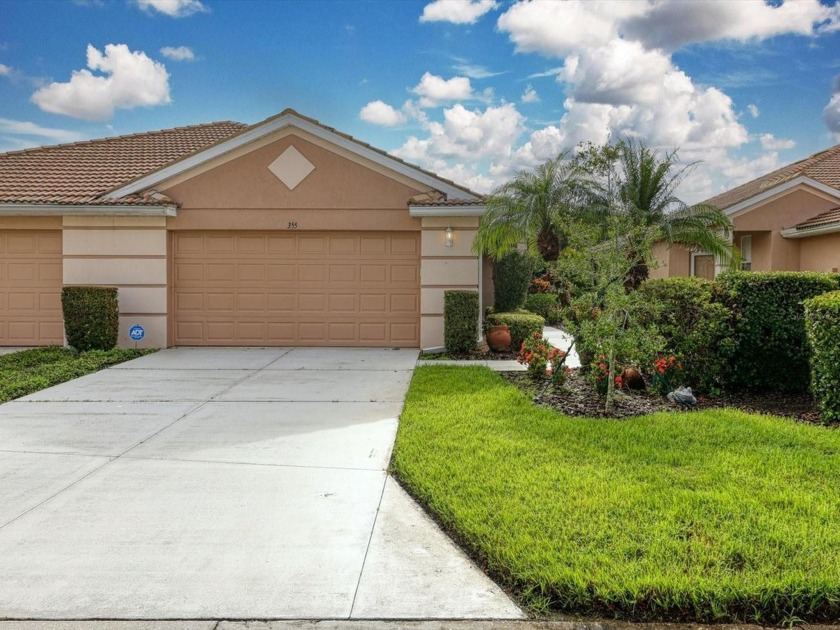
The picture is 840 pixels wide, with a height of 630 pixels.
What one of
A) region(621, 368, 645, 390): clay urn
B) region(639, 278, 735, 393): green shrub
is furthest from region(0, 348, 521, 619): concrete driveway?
region(639, 278, 735, 393): green shrub

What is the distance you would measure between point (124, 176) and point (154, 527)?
12.6 metres

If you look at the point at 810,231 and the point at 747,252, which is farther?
the point at 747,252

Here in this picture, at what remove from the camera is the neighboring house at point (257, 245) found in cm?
1287

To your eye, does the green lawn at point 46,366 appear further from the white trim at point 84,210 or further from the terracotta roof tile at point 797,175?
the terracotta roof tile at point 797,175

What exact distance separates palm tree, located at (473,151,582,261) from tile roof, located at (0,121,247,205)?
647 centimetres

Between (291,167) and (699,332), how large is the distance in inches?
339

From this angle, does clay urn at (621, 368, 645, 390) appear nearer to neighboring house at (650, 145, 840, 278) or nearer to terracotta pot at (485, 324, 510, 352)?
terracotta pot at (485, 324, 510, 352)

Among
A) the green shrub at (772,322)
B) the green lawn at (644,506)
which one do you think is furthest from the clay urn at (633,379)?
the green lawn at (644,506)

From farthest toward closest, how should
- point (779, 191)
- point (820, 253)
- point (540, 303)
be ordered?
point (540, 303)
point (779, 191)
point (820, 253)

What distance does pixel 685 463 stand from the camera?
528 cm

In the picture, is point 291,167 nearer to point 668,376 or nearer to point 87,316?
point 87,316

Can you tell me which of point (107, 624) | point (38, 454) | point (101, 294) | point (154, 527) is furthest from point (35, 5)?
point (107, 624)

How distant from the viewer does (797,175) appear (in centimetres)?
1609

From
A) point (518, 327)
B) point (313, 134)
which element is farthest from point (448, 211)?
point (313, 134)
